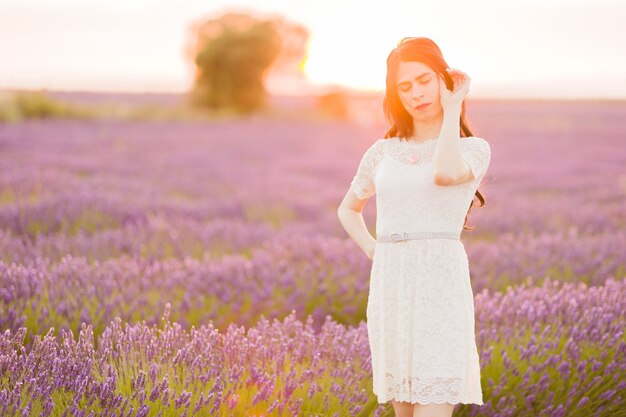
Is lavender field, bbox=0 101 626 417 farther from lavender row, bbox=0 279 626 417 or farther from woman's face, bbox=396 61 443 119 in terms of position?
woman's face, bbox=396 61 443 119

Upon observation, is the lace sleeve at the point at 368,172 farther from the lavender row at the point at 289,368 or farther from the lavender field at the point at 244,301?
the lavender row at the point at 289,368

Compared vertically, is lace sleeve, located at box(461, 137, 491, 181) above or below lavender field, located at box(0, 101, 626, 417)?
above

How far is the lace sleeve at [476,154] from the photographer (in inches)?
96.7

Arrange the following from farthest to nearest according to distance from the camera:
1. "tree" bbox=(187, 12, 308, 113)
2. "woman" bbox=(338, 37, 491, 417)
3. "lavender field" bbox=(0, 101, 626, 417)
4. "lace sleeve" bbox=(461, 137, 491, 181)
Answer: "tree" bbox=(187, 12, 308, 113), "lavender field" bbox=(0, 101, 626, 417), "lace sleeve" bbox=(461, 137, 491, 181), "woman" bbox=(338, 37, 491, 417)

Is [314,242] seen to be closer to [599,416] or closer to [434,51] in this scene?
[599,416]

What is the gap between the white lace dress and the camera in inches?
92.4

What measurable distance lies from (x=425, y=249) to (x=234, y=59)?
33104mm

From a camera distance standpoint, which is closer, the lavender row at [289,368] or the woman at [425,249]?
the woman at [425,249]

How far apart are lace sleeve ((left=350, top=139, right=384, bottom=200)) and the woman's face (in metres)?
0.23

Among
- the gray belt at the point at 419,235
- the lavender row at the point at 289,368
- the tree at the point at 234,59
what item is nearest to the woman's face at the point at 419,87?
the gray belt at the point at 419,235

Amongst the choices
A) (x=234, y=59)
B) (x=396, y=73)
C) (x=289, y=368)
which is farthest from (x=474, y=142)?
(x=234, y=59)

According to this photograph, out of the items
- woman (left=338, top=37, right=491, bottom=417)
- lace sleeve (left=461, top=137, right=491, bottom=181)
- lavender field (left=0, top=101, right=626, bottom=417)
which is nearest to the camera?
woman (left=338, top=37, right=491, bottom=417)

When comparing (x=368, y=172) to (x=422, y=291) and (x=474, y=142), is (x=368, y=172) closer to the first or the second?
(x=474, y=142)

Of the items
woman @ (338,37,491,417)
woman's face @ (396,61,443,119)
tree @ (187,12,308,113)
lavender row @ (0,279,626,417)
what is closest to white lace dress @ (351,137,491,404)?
woman @ (338,37,491,417)
